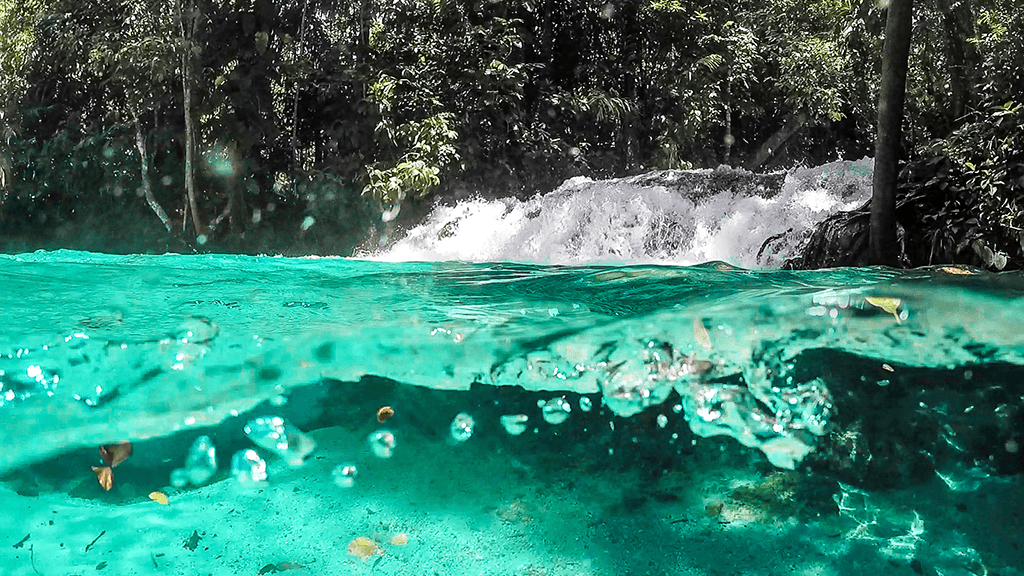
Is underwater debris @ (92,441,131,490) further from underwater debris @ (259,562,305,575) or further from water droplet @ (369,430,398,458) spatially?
water droplet @ (369,430,398,458)

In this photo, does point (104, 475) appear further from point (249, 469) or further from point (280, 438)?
point (280, 438)

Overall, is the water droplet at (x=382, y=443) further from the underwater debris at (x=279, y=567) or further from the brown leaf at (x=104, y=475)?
the brown leaf at (x=104, y=475)

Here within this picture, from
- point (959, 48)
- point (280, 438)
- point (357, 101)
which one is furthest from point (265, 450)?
point (357, 101)

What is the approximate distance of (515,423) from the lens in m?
3.47

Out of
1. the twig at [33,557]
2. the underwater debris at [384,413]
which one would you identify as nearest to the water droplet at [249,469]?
the underwater debris at [384,413]

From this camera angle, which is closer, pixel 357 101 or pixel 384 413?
pixel 384 413

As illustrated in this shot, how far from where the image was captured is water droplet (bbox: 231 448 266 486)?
300cm

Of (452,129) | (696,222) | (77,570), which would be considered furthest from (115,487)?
(452,129)

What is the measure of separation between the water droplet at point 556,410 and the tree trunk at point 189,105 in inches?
458

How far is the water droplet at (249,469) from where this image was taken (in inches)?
118

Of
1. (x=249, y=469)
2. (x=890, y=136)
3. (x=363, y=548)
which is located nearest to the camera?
(x=363, y=548)

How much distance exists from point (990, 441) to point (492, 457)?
2.06m

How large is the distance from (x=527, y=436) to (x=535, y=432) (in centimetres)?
5

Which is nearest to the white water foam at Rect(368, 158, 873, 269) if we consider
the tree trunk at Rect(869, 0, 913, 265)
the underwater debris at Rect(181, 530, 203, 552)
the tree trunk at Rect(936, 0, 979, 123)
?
the tree trunk at Rect(869, 0, 913, 265)
